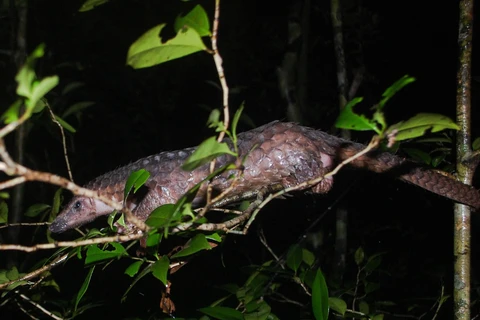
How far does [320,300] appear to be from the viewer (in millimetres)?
1597

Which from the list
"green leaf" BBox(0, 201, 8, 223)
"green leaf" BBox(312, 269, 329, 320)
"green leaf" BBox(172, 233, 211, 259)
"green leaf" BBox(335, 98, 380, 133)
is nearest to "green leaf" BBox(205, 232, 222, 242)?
"green leaf" BBox(172, 233, 211, 259)

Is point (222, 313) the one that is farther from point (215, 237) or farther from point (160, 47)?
point (160, 47)

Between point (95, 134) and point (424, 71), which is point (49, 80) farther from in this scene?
point (95, 134)

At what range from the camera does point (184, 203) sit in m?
0.94

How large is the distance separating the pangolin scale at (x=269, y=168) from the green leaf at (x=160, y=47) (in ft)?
4.61

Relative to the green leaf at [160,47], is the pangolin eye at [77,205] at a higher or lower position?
lower

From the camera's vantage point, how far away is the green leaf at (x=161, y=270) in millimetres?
1233

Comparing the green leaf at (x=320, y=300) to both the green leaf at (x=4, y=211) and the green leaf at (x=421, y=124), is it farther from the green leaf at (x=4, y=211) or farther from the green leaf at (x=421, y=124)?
the green leaf at (x=4, y=211)

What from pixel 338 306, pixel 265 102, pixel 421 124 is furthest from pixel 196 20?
pixel 265 102

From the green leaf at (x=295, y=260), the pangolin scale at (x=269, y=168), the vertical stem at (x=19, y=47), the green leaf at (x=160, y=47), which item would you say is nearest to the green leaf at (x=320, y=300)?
the green leaf at (x=295, y=260)

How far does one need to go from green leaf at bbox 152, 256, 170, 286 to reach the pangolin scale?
3.48ft

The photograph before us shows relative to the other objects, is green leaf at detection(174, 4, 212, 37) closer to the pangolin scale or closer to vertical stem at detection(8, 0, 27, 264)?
the pangolin scale

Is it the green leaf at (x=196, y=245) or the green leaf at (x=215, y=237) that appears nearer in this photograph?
the green leaf at (x=196, y=245)

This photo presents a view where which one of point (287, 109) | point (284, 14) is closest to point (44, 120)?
point (287, 109)
